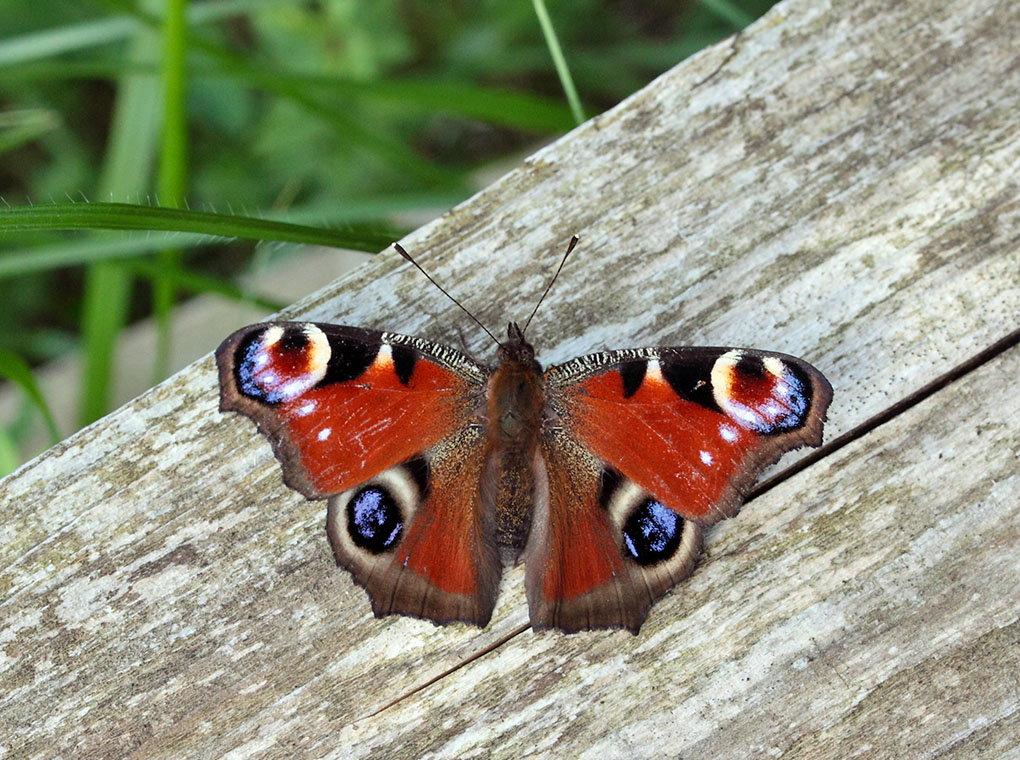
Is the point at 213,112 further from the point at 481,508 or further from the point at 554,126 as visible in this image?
the point at 481,508

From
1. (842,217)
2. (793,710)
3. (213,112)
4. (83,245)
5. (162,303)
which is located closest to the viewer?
(793,710)

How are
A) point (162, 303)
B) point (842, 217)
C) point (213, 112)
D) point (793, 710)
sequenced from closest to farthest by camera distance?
point (793, 710)
point (842, 217)
point (162, 303)
point (213, 112)

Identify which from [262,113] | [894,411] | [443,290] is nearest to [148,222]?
[443,290]

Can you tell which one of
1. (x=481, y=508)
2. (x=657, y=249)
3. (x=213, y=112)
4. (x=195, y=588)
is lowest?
(x=481, y=508)

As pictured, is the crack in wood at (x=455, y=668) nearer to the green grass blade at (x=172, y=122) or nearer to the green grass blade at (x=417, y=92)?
the green grass blade at (x=172, y=122)

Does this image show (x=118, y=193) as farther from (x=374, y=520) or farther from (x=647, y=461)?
(x=647, y=461)

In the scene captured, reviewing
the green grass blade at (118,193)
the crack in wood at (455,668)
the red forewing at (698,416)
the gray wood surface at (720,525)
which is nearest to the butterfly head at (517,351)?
the red forewing at (698,416)

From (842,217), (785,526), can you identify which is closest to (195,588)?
(785,526)
